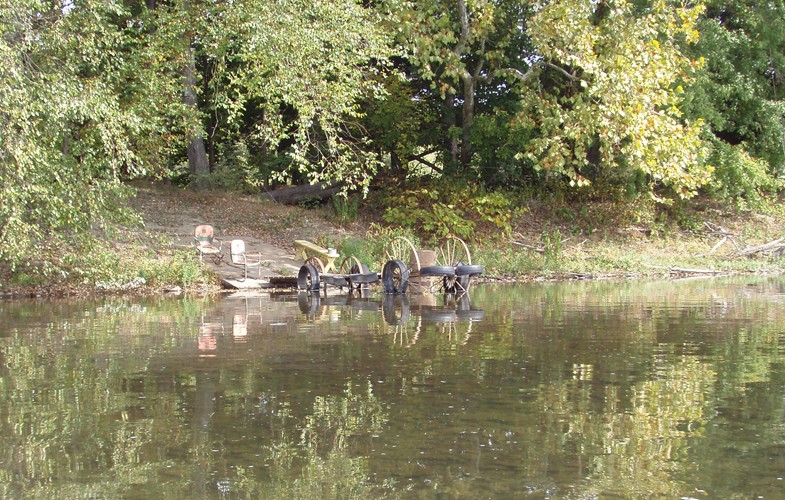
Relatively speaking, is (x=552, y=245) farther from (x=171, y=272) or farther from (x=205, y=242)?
(x=171, y=272)

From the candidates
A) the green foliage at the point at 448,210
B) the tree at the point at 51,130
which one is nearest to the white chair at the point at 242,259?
the tree at the point at 51,130

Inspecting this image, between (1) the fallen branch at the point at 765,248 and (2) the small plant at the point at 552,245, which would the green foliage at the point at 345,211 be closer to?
(2) the small plant at the point at 552,245

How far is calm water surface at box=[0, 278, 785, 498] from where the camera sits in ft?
18.5

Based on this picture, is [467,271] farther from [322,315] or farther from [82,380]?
[82,380]

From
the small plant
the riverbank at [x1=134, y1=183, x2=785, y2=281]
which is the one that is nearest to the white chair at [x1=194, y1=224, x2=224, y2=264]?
the riverbank at [x1=134, y1=183, x2=785, y2=281]

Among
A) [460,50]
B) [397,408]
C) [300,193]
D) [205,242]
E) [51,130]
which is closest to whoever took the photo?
[397,408]

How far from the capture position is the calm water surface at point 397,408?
5652mm

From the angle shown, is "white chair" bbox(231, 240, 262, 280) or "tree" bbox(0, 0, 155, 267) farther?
"white chair" bbox(231, 240, 262, 280)

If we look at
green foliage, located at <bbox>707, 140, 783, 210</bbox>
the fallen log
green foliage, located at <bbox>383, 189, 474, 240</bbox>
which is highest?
green foliage, located at <bbox>707, 140, 783, 210</bbox>

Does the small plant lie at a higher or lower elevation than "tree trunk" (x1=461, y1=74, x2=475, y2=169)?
lower

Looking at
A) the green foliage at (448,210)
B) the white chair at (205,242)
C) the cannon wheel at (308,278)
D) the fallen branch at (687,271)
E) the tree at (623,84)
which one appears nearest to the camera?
the cannon wheel at (308,278)

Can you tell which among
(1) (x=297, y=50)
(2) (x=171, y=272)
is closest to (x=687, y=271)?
(1) (x=297, y=50)

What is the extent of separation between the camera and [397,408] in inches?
298

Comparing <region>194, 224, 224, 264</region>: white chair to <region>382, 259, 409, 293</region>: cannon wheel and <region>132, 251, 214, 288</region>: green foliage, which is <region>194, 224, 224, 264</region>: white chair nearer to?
<region>132, 251, 214, 288</region>: green foliage
